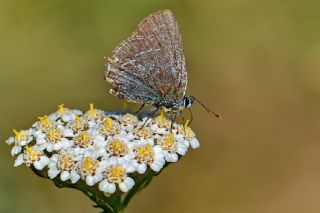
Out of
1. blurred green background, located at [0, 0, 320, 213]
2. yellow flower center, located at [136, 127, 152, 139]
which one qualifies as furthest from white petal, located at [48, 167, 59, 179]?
blurred green background, located at [0, 0, 320, 213]

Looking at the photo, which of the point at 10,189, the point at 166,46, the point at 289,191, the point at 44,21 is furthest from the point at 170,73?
the point at 44,21

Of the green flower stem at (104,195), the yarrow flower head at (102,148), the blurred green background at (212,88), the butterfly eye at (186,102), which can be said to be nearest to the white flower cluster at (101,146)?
the yarrow flower head at (102,148)

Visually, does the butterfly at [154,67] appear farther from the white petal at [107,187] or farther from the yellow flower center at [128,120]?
the white petal at [107,187]

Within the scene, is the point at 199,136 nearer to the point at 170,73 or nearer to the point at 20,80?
the point at 20,80

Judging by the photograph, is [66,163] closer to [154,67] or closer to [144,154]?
[144,154]

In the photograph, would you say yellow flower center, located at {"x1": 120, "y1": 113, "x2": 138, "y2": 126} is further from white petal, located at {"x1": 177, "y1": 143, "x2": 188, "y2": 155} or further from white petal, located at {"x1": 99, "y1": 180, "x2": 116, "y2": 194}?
white petal, located at {"x1": 99, "y1": 180, "x2": 116, "y2": 194}
